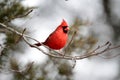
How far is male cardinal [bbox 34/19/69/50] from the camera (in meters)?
3.87

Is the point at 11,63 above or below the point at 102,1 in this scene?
below

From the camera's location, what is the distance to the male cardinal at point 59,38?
12.7ft

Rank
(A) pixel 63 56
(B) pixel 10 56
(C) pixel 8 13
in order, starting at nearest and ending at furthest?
(A) pixel 63 56
(C) pixel 8 13
(B) pixel 10 56

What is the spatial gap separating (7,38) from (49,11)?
3.56 metres

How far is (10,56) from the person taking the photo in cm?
508

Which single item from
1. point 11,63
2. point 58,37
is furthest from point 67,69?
point 58,37

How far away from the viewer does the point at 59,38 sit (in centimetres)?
390

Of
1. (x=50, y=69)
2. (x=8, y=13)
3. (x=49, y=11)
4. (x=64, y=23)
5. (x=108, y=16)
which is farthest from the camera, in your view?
(x=108, y=16)

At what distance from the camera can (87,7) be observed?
9.35 metres

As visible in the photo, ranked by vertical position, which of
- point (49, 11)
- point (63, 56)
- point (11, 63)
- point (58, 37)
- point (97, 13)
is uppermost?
point (97, 13)

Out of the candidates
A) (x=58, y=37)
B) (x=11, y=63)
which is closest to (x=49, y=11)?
(x=11, y=63)

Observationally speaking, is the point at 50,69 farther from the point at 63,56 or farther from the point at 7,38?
the point at 63,56

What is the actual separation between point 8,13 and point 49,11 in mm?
3713

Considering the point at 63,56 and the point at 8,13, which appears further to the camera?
the point at 8,13
